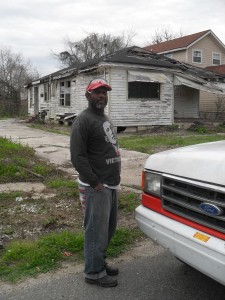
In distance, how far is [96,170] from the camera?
3168mm

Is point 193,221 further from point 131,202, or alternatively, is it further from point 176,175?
point 131,202

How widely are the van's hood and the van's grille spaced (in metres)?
0.07

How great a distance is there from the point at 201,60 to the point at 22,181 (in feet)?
90.6

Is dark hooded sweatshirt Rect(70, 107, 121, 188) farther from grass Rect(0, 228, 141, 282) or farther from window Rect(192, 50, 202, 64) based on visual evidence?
window Rect(192, 50, 202, 64)

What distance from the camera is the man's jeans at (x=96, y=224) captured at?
3.16m

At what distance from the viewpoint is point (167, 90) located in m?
19.1

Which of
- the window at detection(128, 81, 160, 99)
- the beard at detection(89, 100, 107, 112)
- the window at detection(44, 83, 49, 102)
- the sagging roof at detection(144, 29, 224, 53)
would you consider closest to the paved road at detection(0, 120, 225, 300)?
the beard at detection(89, 100, 107, 112)

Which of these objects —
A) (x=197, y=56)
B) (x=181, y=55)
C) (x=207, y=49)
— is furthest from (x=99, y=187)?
(x=207, y=49)

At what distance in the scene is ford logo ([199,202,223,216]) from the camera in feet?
8.12

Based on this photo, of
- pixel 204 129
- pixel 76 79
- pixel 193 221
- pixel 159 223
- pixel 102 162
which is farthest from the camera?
pixel 76 79

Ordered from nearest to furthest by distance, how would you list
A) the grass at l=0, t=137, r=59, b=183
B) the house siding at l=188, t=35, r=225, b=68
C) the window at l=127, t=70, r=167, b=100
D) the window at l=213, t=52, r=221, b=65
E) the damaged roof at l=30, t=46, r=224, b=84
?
the grass at l=0, t=137, r=59, b=183 → the damaged roof at l=30, t=46, r=224, b=84 → the window at l=127, t=70, r=167, b=100 → the house siding at l=188, t=35, r=225, b=68 → the window at l=213, t=52, r=221, b=65

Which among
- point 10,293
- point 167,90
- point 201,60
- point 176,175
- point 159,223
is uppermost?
point 201,60

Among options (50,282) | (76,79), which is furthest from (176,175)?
(76,79)

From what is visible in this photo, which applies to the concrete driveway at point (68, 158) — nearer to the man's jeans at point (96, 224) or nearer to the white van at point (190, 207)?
the man's jeans at point (96, 224)
